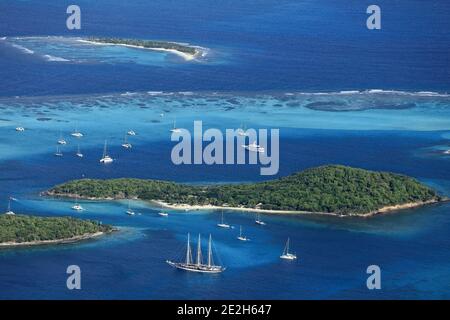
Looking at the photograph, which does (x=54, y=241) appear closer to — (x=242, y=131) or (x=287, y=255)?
(x=287, y=255)

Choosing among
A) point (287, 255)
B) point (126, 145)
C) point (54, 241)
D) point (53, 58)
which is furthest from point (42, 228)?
point (53, 58)

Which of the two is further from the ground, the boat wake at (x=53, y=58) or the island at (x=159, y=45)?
the island at (x=159, y=45)

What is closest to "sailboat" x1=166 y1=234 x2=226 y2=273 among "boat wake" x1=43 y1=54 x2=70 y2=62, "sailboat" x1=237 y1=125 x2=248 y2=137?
"sailboat" x1=237 y1=125 x2=248 y2=137

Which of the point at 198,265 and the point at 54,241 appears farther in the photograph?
the point at 54,241

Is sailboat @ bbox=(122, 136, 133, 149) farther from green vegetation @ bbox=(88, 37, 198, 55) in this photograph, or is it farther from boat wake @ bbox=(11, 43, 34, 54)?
green vegetation @ bbox=(88, 37, 198, 55)

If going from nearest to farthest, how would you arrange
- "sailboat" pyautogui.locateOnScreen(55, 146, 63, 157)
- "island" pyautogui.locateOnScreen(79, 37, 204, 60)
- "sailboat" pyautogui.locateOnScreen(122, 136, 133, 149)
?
"sailboat" pyautogui.locateOnScreen(55, 146, 63, 157)
"sailboat" pyautogui.locateOnScreen(122, 136, 133, 149)
"island" pyautogui.locateOnScreen(79, 37, 204, 60)

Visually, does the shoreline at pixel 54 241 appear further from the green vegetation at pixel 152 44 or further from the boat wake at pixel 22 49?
the green vegetation at pixel 152 44

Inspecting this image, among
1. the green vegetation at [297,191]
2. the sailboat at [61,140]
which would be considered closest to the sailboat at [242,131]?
the sailboat at [61,140]
